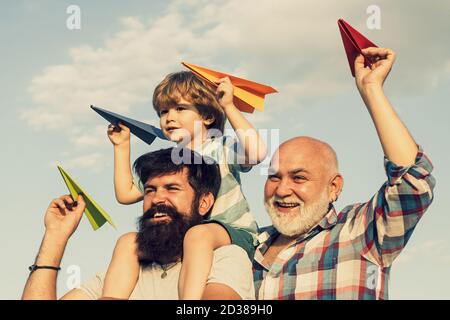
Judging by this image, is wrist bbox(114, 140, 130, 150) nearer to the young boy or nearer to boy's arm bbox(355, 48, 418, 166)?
the young boy

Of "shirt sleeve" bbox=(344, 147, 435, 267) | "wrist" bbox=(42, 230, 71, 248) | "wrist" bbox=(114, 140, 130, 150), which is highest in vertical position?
"wrist" bbox=(114, 140, 130, 150)

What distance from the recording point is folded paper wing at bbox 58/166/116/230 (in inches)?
251

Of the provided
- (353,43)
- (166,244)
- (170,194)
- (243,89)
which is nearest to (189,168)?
(170,194)

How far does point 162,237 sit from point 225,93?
142 cm

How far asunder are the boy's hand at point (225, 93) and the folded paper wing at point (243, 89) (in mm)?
95

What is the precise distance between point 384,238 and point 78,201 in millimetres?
2943

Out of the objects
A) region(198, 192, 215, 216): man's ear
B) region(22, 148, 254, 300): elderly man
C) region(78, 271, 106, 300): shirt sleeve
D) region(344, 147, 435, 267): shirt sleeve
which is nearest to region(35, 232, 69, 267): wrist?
region(22, 148, 254, 300): elderly man

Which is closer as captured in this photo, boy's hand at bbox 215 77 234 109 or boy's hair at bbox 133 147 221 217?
boy's hair at bbox 133 147 221 217

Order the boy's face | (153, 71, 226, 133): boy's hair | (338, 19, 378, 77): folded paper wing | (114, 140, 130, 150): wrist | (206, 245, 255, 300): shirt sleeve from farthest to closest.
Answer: (153, 71, 226, 133): boy's hair
(114, 140, 130, 150): wrist
the boy's face
(338, 19, 378, 77): folded paper wing
(206, 245, 255, 300): shirt sleeve

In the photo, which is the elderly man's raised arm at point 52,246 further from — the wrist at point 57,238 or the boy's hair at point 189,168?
the boy's hair at point 189,168

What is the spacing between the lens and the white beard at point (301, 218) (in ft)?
19.6
